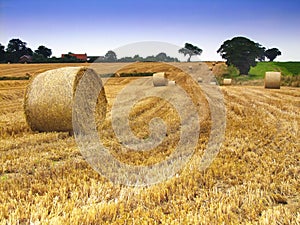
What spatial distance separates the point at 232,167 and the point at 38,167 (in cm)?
237

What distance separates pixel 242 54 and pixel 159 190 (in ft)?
122

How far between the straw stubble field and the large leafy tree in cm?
3415

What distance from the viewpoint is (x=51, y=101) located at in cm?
596

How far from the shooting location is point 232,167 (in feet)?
13.1

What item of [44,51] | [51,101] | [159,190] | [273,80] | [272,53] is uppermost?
[272,53]

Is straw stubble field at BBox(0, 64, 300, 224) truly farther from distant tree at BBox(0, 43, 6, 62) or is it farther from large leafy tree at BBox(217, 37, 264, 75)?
distant tree at BBox(0, 43, 6, 62)

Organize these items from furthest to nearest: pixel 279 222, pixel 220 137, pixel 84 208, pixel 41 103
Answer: pixel 41 103, pixel 220 137, pixel 84 208, pixel 279 222

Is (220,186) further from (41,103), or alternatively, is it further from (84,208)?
(41,103)

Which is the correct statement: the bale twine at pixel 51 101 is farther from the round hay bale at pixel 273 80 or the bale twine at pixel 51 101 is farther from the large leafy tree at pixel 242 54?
the large leafy tree at pixel 242 54

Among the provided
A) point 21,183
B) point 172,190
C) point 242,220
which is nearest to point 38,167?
point 21,183

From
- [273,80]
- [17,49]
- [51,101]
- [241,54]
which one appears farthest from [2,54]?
[51,101]

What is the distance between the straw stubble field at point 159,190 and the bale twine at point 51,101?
0.66 m

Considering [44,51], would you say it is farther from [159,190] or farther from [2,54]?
[159,190]

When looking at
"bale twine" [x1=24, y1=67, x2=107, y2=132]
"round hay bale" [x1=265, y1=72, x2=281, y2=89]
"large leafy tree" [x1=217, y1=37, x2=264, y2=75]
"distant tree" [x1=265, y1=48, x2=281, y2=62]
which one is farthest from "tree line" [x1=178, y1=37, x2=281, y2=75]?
"distant tree" [x1=265, y1=48, x2=281, y2=62]
